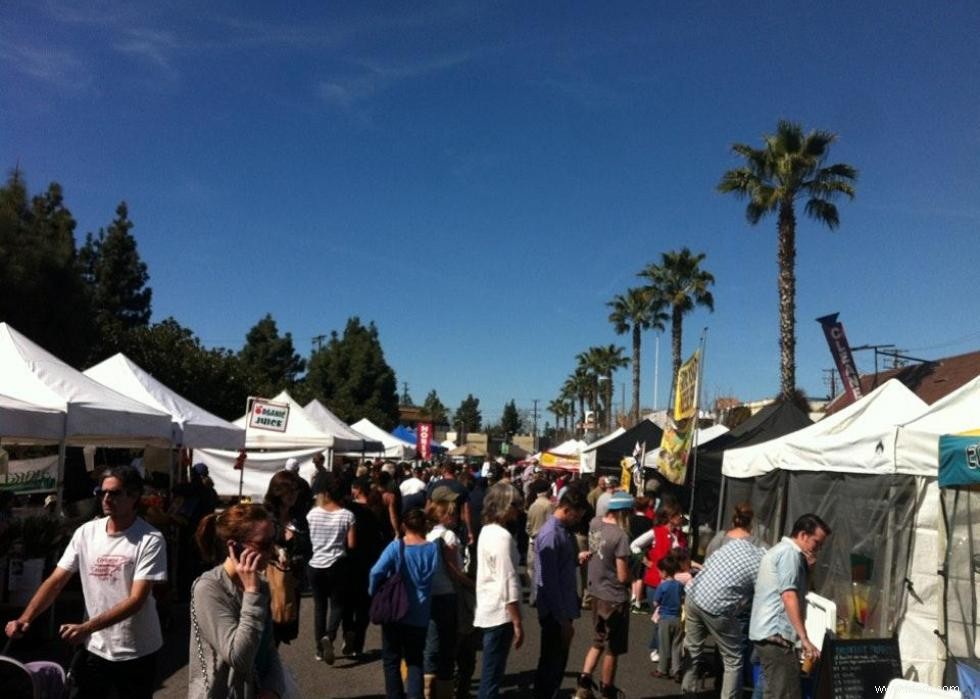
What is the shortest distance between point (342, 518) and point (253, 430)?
10.2 metres

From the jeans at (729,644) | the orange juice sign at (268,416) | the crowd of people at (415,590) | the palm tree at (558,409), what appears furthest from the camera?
the palm tree at (558,409)

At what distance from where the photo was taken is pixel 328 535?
25.1 ft

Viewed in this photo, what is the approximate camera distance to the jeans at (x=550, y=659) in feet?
19.5

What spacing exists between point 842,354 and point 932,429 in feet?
47.9

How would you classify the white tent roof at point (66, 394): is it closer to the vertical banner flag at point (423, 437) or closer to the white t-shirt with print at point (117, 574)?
the white t-shirt with print at point (117, 574)

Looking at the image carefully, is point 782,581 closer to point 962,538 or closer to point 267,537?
point 962,538

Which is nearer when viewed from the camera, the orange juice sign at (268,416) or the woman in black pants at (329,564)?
the woman in black pants at (329,564)

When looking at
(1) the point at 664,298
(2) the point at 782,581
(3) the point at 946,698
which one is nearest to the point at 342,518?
(2) the point at 782,581

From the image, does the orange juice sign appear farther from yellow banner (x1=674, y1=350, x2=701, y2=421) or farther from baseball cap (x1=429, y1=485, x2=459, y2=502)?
baseball cap (x1=429, y1=485, x2=459, y2=502)

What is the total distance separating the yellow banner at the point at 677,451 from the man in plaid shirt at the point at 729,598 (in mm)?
5179

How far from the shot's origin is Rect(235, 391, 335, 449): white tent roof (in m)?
17.8

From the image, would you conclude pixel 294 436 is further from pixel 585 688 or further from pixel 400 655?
pixel 400 655

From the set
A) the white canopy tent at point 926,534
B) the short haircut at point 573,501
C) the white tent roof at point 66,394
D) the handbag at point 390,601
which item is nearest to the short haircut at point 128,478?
the handbag at point 390,601

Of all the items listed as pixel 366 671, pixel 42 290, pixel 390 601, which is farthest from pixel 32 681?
pixel 42 290
